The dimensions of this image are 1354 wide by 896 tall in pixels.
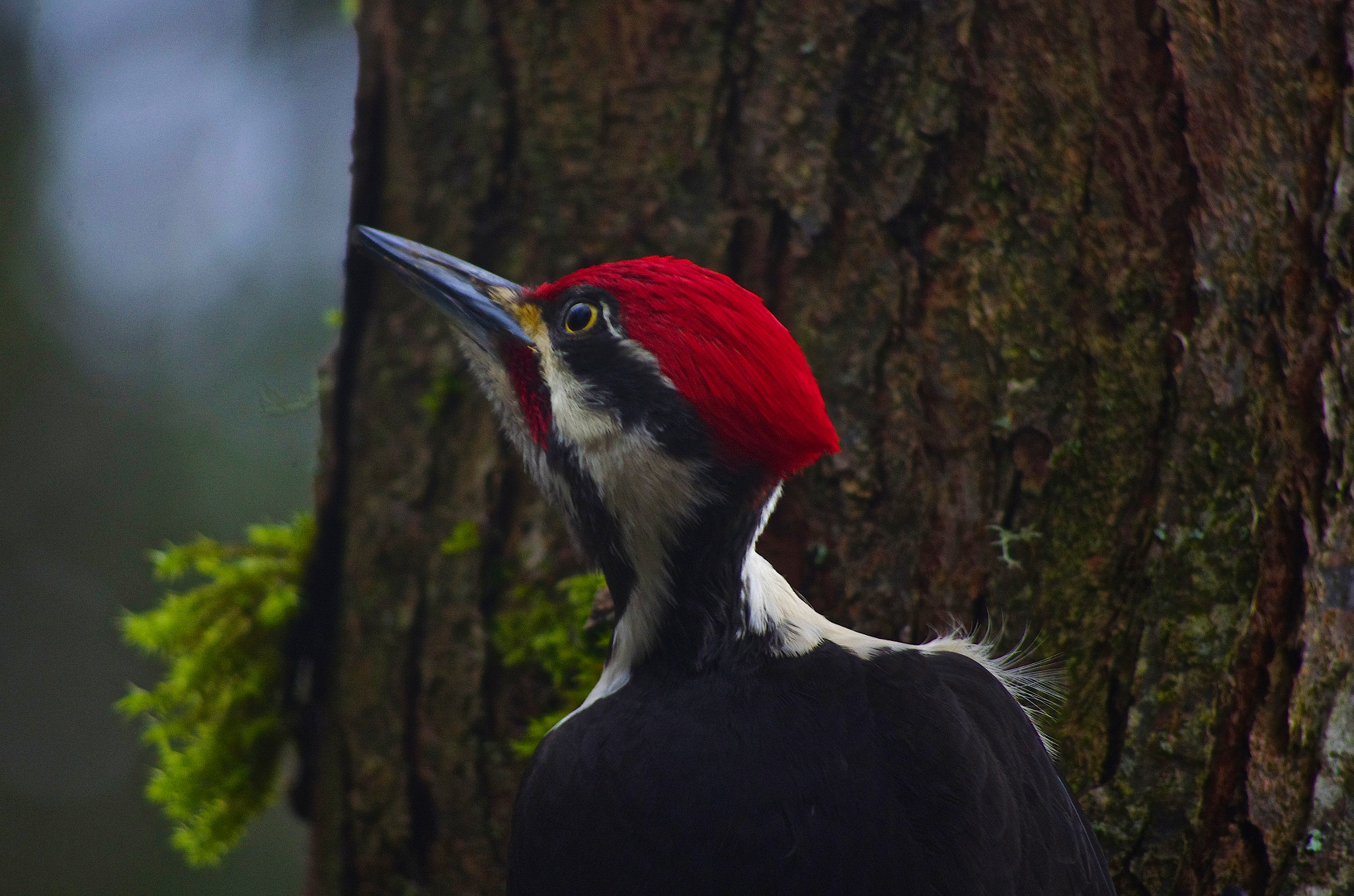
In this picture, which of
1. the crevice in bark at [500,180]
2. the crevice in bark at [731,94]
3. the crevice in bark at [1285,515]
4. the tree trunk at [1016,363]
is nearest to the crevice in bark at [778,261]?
the tree trunk at [1016,363]

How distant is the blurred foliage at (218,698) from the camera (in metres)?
2.56

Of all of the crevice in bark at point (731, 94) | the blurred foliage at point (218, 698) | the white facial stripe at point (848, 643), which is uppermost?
the crevice in bark at point (731, 94)

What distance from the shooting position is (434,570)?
2291 millimetres

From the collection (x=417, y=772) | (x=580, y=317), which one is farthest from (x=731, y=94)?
(x=417, y=772)

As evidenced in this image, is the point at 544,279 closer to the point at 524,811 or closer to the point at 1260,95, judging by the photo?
the point at 524,811

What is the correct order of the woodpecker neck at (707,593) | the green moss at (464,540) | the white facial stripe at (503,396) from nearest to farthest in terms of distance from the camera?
1. the woodpecker neck at (707,593)
2. the white facial stripe at (503,396)
3. the green moss at (464,540)

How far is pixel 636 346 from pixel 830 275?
0.51 meters

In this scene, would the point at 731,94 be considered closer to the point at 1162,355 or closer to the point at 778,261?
the point at 778,261

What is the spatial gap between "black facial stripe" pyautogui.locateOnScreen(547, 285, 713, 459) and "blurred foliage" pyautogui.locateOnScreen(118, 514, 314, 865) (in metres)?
1.23

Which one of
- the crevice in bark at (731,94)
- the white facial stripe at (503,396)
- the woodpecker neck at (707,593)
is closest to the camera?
the woodpecker neck at (707,593)

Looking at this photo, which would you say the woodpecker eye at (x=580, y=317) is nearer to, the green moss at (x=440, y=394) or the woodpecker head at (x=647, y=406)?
the woodpecker head at (x=647, y=406)

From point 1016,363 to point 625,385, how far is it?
78cm

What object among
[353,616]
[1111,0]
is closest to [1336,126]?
[1111,0]

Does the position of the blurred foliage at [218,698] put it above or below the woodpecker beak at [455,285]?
below
